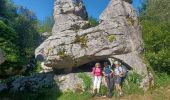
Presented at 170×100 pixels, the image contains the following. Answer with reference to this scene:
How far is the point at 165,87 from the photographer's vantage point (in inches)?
1021

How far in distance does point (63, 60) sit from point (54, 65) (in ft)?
3.68

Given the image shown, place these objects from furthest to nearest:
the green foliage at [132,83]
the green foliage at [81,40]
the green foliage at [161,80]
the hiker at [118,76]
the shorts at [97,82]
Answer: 1. the green foliage at [81,40]
2. the green foliage at [161,80]
3. the green foliage at [132,83]
4. the shorts at [97,82]
5. the hiker at [118,76]

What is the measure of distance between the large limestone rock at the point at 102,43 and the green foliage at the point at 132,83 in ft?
2.09

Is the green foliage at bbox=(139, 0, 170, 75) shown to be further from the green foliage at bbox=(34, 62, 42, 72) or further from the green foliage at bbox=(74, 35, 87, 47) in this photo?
the green foliage at bbox=(34, 62, 42, 72)

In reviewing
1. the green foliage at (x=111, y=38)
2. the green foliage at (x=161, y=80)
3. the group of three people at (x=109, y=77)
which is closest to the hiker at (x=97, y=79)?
the group of three people at (x=109, y=77)

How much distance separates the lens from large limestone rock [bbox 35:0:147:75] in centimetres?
2766

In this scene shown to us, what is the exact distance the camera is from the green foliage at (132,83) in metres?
25.4

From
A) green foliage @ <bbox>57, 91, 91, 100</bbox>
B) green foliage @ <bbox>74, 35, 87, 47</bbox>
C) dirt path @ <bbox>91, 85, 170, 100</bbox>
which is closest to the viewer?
dirt path @ <bbox>91, 85, 170, 100</bbox>

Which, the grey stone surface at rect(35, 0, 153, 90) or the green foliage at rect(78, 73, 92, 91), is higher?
the grey stone surface at rect(35, 0, 153, 90)

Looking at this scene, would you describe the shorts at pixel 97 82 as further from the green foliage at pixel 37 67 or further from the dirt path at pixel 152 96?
the green foliage at pixel 37 67

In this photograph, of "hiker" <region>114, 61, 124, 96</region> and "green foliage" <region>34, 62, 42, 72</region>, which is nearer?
"hiker" <region>114, 61, 124, 96</region>

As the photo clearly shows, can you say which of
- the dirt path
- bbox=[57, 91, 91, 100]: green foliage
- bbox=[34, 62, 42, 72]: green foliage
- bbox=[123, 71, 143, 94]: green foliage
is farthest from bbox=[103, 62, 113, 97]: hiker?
bbox=[34, 62, 42, 72]: green foliage

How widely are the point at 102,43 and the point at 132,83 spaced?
4223 millimetres

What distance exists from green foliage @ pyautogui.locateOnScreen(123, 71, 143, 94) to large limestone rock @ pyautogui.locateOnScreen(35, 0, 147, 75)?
0.64 meters
